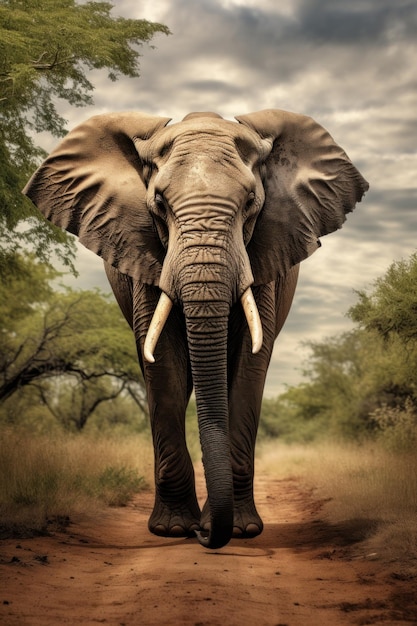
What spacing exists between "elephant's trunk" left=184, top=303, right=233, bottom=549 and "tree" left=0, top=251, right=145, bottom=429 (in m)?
13.3

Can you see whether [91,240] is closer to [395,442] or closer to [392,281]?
[392,281]

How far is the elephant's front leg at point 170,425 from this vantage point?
8039 millimetres

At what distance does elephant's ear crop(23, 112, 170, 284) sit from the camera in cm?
768

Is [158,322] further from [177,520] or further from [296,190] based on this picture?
[177,520]

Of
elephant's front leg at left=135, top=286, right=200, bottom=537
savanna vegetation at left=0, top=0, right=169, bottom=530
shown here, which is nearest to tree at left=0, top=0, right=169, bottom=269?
savanna vegetation at left=0, top=0, right=169, bottom=530

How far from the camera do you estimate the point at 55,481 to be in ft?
37.8

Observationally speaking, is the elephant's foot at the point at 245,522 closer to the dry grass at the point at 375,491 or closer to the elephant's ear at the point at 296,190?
the dry grass at the point at 375,491

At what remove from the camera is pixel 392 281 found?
14.6 metres

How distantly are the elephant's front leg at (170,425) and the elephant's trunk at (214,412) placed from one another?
1.08 m

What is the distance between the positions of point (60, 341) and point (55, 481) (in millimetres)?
11015

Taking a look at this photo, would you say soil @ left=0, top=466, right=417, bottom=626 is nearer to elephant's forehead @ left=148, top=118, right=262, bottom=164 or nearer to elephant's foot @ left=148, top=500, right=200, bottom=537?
elephant's foot @ left=148, top=500, right=200, bottom=537

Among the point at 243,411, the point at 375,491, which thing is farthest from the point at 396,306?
the point at 243,411

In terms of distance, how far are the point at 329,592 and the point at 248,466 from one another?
1.94 m

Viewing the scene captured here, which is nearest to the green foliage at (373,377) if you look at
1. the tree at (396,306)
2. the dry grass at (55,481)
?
the tree at (396,306)
